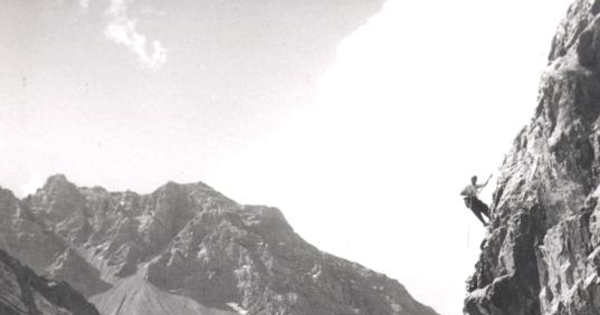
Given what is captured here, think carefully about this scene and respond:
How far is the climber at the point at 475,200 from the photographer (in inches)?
1432

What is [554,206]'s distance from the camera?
1336 inches

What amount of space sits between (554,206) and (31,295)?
151 m

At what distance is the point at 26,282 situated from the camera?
168250mm

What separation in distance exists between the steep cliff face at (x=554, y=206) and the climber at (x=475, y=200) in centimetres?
69

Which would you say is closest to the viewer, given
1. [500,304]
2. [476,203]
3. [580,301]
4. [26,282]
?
[580,301]

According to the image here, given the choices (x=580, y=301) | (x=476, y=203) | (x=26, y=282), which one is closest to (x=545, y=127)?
(x=476, y=203)

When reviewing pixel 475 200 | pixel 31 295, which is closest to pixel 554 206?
pixel 475 200

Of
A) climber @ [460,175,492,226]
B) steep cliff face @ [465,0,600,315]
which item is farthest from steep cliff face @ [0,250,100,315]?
steep cliff face @ [465,0,600,315]

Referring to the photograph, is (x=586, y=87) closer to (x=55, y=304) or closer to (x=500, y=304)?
(x=500, y=304)

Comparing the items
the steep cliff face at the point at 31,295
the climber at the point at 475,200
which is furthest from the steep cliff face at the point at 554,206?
the steep cliff face at the point at 31,295

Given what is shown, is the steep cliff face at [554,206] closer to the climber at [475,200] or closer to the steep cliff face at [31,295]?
the climber at [475,200]

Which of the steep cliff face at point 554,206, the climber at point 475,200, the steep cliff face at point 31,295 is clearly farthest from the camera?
the steep cliff face at point 31,295

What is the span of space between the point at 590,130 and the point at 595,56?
192 inches

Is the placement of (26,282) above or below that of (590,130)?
above
